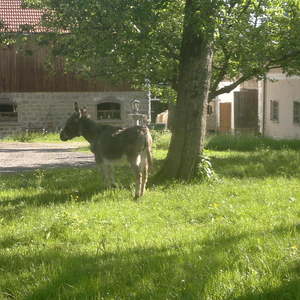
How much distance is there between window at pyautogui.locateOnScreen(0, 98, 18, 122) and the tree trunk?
1929 cm

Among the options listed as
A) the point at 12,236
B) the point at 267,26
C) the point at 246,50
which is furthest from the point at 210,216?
the point at 267,26

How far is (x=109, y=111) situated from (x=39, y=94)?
12.8ft

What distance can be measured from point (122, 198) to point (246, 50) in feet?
25.9

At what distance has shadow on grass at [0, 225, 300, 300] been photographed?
16.0 feet

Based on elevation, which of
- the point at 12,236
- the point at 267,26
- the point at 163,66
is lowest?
the point at 12,236

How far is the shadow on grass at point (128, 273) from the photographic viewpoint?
489cm

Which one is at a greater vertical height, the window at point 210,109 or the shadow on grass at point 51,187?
the window at point 210,109

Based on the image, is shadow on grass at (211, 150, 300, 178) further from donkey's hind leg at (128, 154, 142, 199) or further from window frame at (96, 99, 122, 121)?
window frame at (96, 99, 122, 121)

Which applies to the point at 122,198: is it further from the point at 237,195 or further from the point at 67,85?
the point at 67,85

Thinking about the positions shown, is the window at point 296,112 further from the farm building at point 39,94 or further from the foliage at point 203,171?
the foliage at point 203,171

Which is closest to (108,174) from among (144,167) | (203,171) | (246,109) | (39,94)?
(144,167)

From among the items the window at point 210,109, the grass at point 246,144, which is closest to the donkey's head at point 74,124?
the grass at point 246,144

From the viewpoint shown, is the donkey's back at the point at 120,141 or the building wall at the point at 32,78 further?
the building wall at the point at 32,78

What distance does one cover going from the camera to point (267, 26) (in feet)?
54.8
